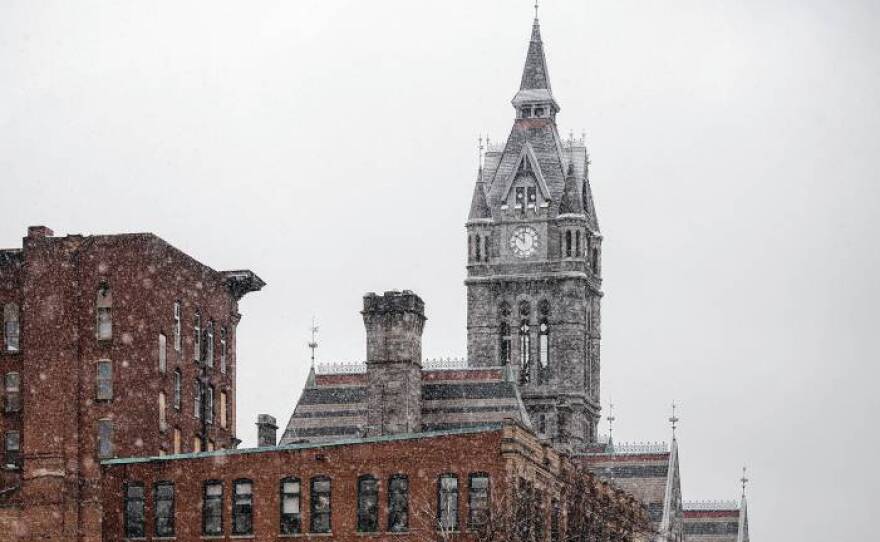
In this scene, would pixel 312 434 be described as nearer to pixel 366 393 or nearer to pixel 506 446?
pixel 366 393

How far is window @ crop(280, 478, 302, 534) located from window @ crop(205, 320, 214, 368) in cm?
2052

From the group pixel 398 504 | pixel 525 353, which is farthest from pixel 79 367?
pixel 525 353

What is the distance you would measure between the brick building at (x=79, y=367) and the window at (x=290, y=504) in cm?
1001

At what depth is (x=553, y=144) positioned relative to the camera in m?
166

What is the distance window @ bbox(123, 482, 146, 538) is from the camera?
322ft

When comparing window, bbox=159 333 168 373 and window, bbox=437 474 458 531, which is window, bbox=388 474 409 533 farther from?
window, bbox=159 333 168 373

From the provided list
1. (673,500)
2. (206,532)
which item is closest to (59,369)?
(206,532)

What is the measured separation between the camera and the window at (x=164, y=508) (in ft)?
320

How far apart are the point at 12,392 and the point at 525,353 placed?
187ft

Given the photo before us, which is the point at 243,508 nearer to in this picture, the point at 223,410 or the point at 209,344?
the point at 209,344

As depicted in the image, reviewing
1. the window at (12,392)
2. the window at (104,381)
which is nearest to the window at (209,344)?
the window at (104,381)

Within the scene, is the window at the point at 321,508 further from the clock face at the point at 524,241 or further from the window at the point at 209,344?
the clock face at the point at 524,241

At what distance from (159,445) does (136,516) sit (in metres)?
9.53

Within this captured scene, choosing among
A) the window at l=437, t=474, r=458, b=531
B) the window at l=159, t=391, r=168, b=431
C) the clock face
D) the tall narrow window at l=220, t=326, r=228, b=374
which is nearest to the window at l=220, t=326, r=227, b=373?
the tall narrow window at l=220, t=326, r=228, b=374
